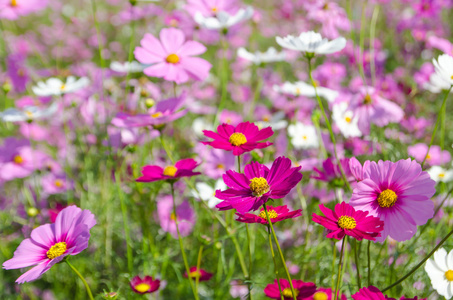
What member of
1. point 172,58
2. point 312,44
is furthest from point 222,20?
point 312,44

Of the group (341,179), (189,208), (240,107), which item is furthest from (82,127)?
(341,179)

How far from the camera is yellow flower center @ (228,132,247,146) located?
27.3 inches

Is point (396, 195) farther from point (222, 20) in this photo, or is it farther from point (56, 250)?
point (222, 20)

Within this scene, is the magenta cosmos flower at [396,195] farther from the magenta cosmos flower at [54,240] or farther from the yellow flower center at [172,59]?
the yellow flower center at [172,59]

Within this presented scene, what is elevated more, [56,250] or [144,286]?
[56,250]

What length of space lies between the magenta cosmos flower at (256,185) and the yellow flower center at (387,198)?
150 mm

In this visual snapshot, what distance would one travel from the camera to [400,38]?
8.08 feet

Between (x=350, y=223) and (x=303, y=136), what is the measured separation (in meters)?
0.78

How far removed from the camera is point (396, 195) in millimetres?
646

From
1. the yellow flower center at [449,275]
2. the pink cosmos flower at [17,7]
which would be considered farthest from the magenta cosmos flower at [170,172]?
the pink cosmos flower at [17,7]

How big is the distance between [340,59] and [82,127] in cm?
154

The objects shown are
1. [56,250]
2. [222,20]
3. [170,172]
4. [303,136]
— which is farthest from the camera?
[303,136]

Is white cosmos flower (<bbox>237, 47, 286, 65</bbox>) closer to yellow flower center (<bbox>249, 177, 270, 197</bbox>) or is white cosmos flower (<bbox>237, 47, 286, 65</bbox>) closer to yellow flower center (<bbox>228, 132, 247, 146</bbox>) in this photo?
yellow flower center (<bbox>228, 132, 247, 146</bbox>)

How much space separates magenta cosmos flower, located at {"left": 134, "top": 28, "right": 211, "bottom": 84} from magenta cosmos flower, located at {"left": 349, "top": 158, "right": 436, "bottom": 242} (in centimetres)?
51
